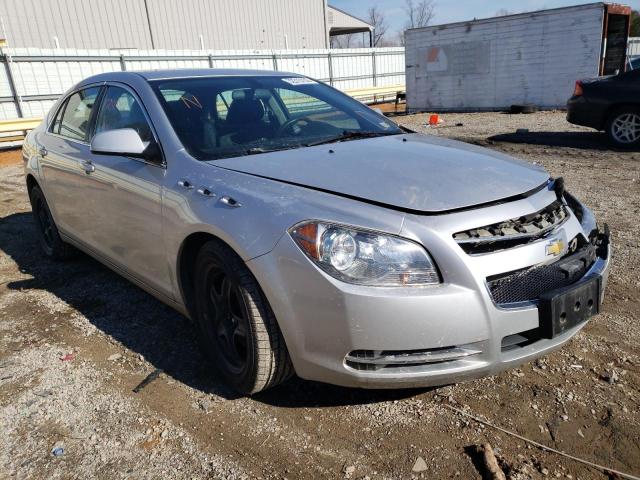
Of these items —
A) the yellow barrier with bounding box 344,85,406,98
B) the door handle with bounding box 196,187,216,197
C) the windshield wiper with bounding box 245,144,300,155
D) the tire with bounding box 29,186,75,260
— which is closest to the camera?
the door handle with bounding box 196,187,216,197

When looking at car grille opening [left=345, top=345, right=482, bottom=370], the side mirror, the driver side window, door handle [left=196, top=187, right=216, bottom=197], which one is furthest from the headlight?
the driver side window

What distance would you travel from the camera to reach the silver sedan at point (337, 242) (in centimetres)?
203

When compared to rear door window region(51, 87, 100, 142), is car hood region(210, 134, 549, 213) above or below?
below

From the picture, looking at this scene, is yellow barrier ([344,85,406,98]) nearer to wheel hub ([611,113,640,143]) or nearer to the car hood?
wheel hub ([611,113,640,143])

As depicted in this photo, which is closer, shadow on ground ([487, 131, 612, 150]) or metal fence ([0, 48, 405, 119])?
shadow on ground ([487, 131, 612, 150])

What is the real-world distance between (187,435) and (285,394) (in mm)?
517

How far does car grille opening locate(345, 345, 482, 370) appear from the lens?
6.82 feet

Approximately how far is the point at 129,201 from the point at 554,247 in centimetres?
232

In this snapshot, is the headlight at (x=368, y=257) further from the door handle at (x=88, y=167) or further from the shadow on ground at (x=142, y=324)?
the door handle at (x=88, y=167)

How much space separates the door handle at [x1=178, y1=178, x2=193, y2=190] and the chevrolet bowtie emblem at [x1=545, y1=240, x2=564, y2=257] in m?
1.68

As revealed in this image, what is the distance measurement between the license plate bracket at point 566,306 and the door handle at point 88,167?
A: 2883 millimetres

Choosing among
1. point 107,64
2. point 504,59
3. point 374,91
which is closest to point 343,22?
point 374,91

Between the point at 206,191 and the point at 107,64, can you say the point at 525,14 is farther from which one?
the point at 206,191

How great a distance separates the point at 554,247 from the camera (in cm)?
224
